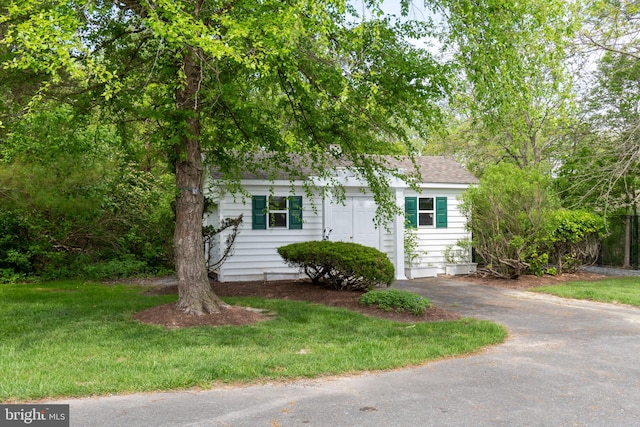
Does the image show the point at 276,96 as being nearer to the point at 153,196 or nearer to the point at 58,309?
the point at 58,309

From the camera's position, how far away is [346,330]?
741cm

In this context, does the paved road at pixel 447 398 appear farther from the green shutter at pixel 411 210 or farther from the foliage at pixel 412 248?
the green shutter at pixel 411 210

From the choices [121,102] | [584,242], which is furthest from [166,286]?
[584,242]

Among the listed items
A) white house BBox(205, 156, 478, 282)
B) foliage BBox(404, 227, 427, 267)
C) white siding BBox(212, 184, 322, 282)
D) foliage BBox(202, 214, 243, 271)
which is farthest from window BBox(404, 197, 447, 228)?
foliage BBox(202, 214, 243, 271)

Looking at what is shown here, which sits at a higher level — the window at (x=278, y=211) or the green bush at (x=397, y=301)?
the window at (x=278, y=211)

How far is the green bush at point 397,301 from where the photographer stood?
8486mm

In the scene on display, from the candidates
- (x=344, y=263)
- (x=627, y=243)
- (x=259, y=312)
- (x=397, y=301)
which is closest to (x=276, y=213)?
(x=344, y=263)

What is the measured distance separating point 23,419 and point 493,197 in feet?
38.1

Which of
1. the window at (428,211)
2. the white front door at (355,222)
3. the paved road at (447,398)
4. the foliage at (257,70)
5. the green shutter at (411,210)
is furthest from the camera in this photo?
the window at (428,211)

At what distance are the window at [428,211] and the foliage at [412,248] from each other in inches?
15.6

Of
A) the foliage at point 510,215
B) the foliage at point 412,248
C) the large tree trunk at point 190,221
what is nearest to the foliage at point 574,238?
the foliage at point 510,215

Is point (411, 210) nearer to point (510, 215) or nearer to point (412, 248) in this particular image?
point (412, 248)

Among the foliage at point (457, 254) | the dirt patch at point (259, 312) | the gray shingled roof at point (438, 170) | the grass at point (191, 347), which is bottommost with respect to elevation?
the grass at point (191, 347)

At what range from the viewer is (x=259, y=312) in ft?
28.7
